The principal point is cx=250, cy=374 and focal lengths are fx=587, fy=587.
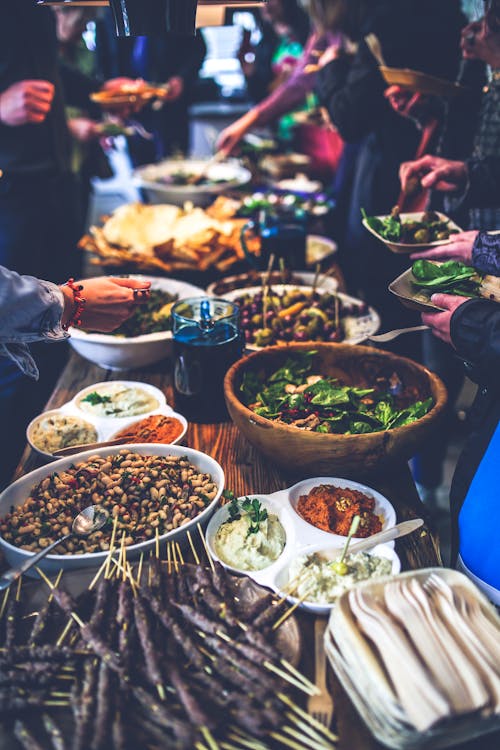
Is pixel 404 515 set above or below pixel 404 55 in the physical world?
below

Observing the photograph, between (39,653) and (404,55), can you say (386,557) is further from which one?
(404,55)

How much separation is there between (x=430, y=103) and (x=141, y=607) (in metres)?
3.03

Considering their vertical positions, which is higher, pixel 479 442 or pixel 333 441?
pixel 333 441

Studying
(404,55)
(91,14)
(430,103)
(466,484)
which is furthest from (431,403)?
(91,14)

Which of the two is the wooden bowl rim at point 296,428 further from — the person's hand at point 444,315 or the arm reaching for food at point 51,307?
the arm reaching for food at point 51,307

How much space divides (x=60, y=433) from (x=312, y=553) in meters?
0.96

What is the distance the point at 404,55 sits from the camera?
11.4 ft

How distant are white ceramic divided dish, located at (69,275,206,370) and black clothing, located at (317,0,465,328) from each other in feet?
5.51

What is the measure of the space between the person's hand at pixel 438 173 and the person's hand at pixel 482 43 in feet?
1.49

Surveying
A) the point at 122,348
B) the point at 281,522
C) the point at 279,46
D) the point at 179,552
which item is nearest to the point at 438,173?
the point at 122,348

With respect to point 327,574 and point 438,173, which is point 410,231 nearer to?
point 438,173

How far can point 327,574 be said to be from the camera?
1433 mm

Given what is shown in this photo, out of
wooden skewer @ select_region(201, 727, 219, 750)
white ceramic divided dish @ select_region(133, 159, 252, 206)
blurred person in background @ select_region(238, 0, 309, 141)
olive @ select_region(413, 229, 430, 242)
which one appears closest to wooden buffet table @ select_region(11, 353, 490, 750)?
wooden skewer @ select_region(201, 727, 219, 750)

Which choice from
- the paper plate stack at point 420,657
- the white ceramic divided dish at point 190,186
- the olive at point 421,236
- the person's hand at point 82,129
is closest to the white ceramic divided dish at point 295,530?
the paper plate stack at point 420,657
